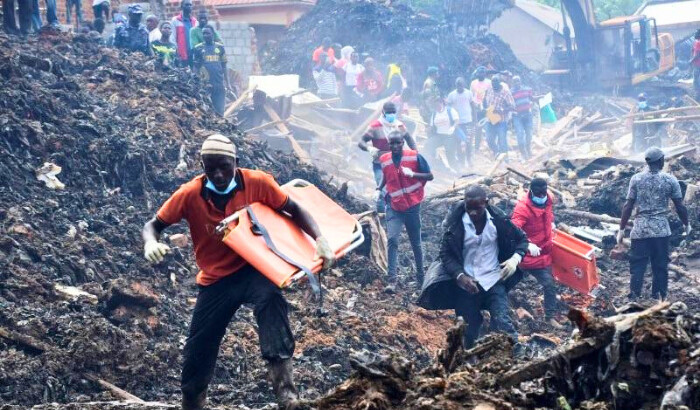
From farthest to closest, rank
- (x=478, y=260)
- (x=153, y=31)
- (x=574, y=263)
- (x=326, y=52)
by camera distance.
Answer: (x=326, y=52)
(x=153, y=31)
(x=574, y=263)
(x=478, y=260)

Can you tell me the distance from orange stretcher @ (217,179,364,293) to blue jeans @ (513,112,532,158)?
19038mm

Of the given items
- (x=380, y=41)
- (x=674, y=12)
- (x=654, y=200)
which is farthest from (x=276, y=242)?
(x=674, y=12)

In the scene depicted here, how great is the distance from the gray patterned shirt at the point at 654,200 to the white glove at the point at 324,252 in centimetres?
616

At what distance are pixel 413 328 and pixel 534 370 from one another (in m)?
5.27

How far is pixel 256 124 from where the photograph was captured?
2180cm

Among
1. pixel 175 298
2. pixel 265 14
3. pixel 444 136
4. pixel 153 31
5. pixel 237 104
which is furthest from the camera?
pixel 265 14

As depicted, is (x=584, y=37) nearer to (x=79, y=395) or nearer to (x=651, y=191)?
(x=651, y=191)

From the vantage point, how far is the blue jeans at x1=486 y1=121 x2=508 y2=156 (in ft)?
82.6

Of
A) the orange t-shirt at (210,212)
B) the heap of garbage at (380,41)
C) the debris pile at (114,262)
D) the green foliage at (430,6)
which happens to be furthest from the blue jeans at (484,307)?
the green foliage at (430,6)

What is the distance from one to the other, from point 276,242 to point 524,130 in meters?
20.0

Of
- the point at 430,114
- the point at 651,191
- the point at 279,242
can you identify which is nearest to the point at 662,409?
the point at 279,242

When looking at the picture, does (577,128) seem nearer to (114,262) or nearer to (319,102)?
(319,102)

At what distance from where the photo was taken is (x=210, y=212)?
252 inches

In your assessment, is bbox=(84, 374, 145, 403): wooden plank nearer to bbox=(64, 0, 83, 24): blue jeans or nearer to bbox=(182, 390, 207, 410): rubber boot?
bbox=(182, 390, 207, 410): rubber boot
